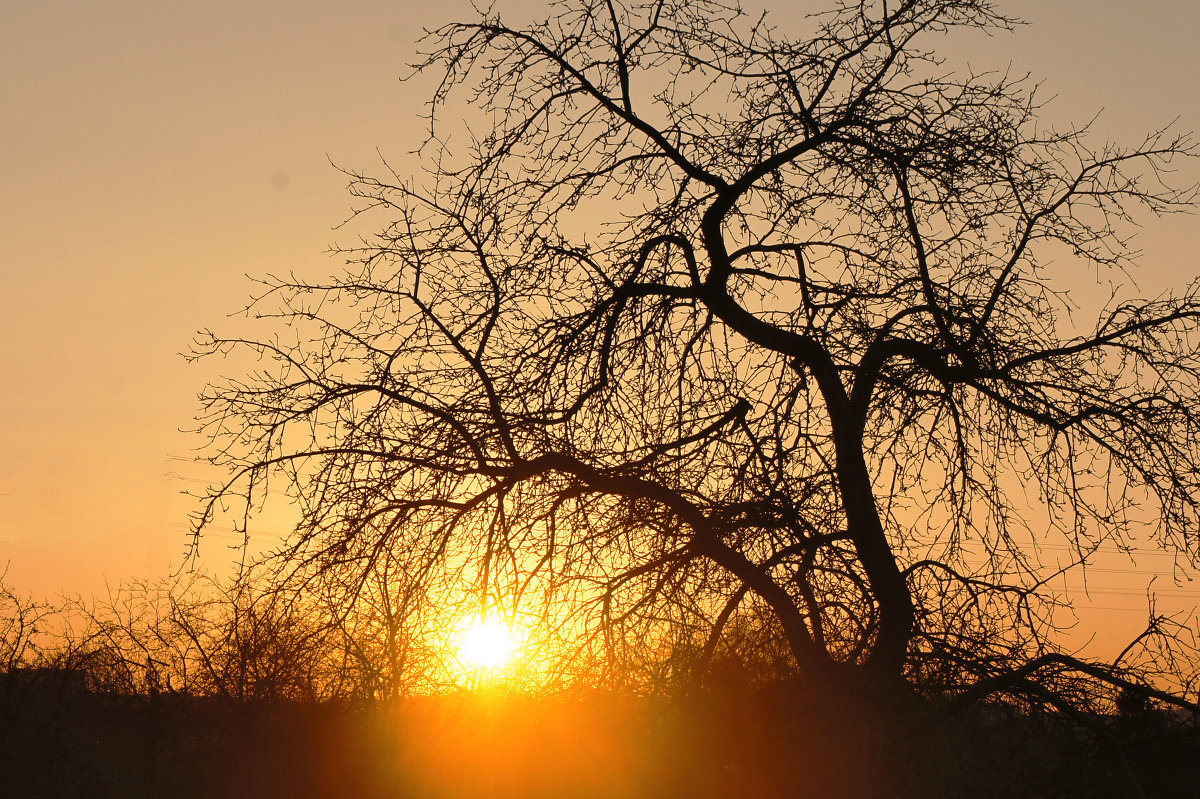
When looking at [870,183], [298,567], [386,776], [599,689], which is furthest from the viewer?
[386,776]

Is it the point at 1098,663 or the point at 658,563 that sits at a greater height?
the point at 658,563

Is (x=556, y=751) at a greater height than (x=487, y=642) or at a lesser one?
lesser

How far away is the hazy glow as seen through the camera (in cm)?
575

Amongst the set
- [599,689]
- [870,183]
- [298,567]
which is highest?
[870,183]

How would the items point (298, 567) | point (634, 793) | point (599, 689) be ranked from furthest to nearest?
point (634, 793), point (599, 689), point (298, 567)

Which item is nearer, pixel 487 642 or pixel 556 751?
pixel 487 642

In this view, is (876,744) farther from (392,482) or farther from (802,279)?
(392,482)

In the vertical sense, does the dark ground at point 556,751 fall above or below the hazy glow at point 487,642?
below

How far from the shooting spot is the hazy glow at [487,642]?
18.9ft

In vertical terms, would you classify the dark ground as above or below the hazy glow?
below

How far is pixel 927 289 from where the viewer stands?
5.76m

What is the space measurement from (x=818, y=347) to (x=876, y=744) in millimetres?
2244

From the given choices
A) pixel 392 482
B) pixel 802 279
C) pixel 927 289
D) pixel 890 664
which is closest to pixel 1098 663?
pixel 890 664

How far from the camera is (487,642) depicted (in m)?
5.98
